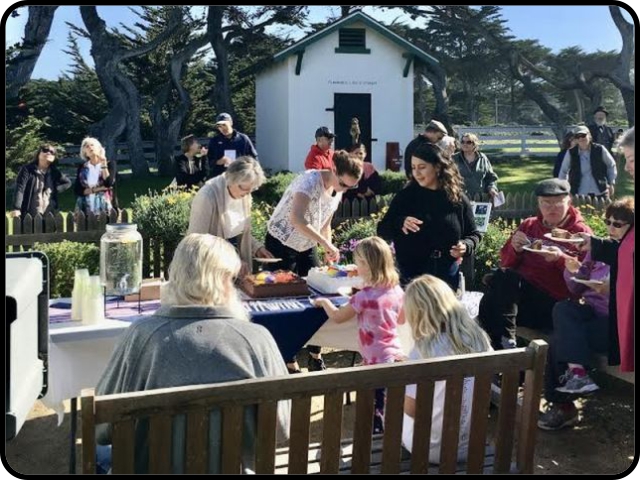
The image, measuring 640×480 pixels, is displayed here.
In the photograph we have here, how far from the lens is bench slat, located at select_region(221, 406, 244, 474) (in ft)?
7.54

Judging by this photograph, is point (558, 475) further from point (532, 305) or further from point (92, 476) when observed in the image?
point (92, 476)

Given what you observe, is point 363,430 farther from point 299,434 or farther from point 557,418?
point 557,418

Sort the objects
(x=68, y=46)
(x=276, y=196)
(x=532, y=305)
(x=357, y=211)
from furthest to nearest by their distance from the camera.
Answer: (x=68, y=46) → (x=276, y=196) → (x=357, y=211) → (x=532, y=305)

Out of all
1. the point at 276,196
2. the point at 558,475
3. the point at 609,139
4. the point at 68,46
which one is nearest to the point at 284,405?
the point at 558,475

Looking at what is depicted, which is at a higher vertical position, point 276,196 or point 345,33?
point 345,33

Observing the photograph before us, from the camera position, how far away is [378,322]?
3.54 meters

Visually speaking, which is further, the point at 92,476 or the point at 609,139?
the point at 609,139

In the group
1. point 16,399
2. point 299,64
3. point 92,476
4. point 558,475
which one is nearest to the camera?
point 16,399

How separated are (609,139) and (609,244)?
26.2ft

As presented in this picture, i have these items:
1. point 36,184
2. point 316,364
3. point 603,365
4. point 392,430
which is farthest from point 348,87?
point 392,430

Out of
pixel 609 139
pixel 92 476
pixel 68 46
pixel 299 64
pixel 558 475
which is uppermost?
pixel 68 46

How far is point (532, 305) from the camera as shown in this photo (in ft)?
14.7

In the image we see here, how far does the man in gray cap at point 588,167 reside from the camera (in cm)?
915

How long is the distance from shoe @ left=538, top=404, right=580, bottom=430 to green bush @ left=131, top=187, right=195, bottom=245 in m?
4.11
